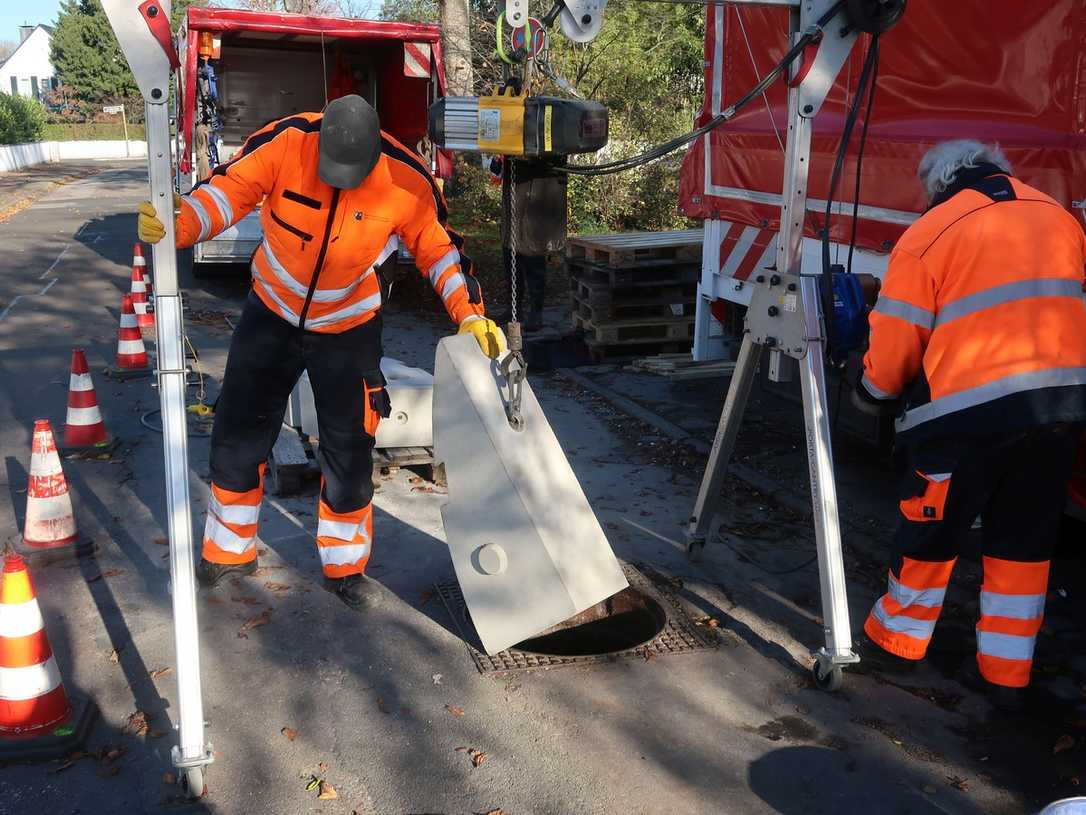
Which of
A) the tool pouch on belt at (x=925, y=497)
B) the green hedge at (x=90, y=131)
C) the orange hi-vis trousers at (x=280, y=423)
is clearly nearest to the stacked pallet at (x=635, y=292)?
the orange hi-vis trousers at (x=280, y=423)

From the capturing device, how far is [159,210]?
2893 millimetres

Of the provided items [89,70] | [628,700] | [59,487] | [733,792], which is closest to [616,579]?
[628,700]

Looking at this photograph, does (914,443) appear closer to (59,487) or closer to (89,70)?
(59,487)

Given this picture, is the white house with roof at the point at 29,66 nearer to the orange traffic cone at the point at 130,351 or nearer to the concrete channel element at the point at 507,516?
the orange traffic cone at the point at 130,351

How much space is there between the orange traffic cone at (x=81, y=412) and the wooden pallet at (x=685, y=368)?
4059 mm

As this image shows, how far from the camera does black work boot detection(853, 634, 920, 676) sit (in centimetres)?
384

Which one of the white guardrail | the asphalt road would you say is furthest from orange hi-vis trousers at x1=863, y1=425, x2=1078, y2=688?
the white guardrail

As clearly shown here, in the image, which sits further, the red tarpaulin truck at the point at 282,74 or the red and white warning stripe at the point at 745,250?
the red tarpaulin truck at the point at 282,74

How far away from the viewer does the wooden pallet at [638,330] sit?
27.9 feet

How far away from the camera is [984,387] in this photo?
3.38 metres

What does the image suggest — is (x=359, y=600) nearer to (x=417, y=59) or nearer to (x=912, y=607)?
(x=912, y=607)

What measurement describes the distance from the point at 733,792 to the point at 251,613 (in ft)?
6.87

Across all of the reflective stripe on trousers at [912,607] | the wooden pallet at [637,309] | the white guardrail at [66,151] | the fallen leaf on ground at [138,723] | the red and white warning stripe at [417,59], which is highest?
the red and white warning stripe at [417,59]

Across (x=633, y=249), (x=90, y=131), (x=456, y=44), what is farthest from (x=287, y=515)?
(x=90, y=131)
